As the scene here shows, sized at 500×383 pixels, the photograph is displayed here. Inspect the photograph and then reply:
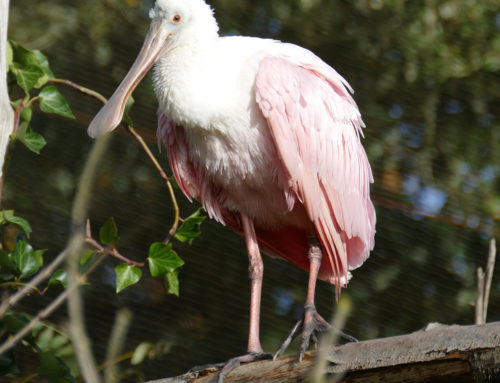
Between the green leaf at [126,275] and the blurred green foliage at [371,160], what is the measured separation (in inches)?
34.2

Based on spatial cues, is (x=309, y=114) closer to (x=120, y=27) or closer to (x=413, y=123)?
(x=413, y=123)

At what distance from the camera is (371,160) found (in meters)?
3.18

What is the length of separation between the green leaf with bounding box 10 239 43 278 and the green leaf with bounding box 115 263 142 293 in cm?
22

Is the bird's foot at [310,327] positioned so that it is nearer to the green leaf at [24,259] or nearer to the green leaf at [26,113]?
the green leaf at [24,259]

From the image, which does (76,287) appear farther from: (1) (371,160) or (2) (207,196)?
(1) (371,160)

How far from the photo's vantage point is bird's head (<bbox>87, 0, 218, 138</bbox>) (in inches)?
93.7

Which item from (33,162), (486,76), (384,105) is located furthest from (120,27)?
(486,76)

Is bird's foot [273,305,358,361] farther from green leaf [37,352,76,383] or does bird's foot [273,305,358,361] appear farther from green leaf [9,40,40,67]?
green leaf [9,40,40,67]

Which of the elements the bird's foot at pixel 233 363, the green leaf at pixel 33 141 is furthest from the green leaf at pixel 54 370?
the green leaf at pixel 33 141

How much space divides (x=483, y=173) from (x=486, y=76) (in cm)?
34

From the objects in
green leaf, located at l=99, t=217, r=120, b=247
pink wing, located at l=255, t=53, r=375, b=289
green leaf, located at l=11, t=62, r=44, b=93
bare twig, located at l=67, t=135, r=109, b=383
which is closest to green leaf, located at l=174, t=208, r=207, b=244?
green leaf, located at l=99, t=217, r=120, b=247

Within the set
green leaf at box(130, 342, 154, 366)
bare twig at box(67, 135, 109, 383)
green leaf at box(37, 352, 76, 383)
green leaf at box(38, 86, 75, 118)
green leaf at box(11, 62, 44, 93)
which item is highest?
bare twig at box(67, 135, 109, 383)

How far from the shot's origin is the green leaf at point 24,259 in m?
2.29

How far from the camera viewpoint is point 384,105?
3.15m
